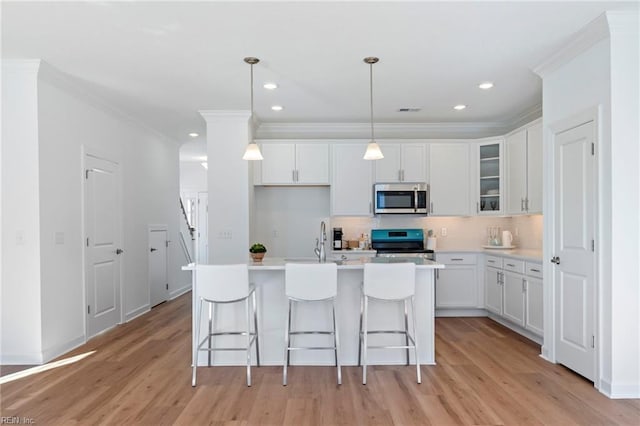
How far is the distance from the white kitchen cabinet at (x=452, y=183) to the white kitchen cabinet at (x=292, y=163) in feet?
5.06

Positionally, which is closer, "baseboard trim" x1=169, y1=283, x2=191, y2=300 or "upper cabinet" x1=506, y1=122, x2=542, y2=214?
"upper cabinet" x1=506, y1=122, x2=542, y2=214

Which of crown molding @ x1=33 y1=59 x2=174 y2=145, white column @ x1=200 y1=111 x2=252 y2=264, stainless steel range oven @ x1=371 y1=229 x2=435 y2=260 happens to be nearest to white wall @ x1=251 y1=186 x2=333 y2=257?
stainless steel range oven @ x1=371 y1=229 x2=435 y2=260

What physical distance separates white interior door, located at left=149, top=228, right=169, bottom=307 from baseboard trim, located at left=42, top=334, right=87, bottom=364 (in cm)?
191

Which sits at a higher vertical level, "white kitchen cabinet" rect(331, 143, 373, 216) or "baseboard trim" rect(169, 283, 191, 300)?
"white kitchen cabinet" rect(331, 143, 373, 216)

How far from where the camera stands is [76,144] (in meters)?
4.31

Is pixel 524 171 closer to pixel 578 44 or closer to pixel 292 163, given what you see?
pixel 578 44

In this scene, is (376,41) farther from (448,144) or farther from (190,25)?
(448,144)

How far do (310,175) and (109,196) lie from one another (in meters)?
2.53

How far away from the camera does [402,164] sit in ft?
18.8

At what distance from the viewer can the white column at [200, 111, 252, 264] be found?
5246 millimetres

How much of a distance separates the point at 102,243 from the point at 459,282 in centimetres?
441

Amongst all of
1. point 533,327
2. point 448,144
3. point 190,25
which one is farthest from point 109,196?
point 533,327

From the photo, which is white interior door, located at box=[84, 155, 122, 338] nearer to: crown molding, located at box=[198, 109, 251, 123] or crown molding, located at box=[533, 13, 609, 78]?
crown molding, located at box=[198, 109, 251, 123]

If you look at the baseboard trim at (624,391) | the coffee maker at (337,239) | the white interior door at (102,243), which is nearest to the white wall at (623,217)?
the baseboard trim at (624,391)
